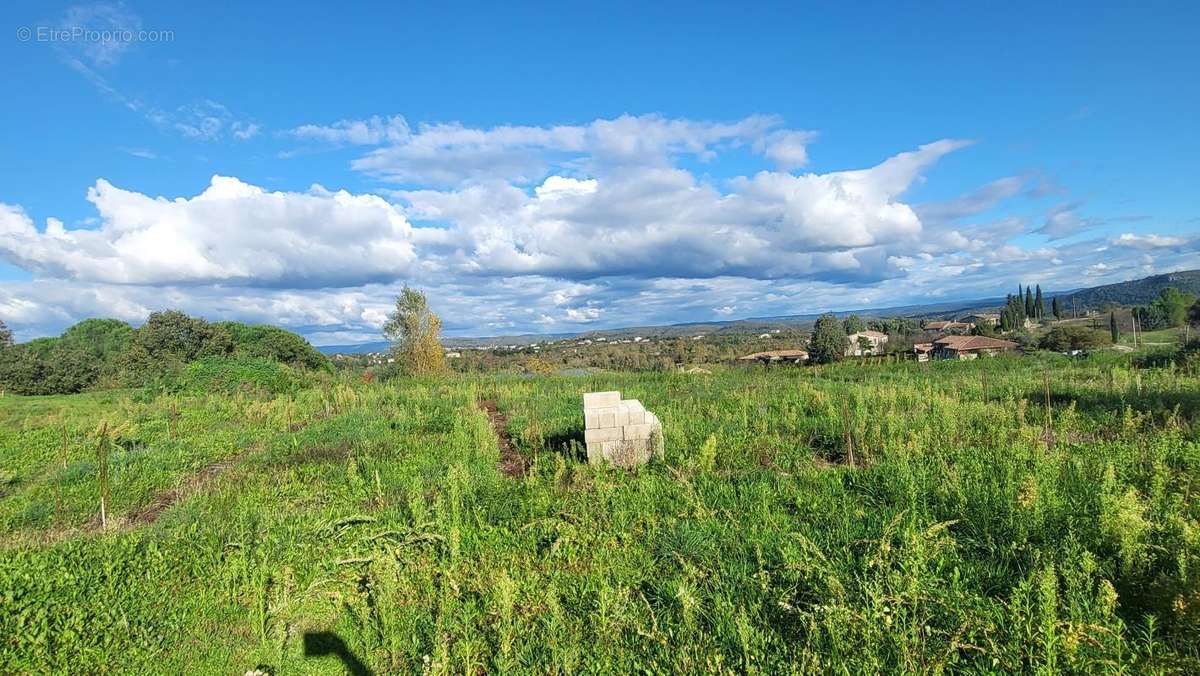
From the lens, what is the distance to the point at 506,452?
866 cm

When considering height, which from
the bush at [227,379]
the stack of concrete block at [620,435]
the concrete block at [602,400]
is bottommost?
the stack of concrete block at [620,435]

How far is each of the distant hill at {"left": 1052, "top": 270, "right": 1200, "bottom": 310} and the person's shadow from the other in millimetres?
150341

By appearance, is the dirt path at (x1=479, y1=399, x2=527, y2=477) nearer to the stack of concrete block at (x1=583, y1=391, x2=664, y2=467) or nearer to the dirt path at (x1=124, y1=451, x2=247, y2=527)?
the stack of concrete block at (x1=583, y1=391, x2=664, y2=467)

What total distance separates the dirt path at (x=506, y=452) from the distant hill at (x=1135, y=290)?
145103mm

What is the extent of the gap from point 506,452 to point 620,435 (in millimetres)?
2408

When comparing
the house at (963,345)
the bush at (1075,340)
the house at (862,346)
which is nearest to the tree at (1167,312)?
the house at (963,345)

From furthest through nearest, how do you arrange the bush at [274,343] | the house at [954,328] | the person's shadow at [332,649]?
the house at [954,328] < the bush at [274,343] < the person's shadow at [332,649]

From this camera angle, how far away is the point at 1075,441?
7.32 meters

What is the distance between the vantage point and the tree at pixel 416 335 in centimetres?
2322

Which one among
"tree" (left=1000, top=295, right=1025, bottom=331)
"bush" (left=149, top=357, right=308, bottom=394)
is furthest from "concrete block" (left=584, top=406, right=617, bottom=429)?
"tree" (left=1000, top=295, right=1025, bottom=331)

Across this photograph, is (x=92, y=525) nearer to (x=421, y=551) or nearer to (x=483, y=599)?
(x=421, y=551)

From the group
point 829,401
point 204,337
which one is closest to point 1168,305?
point 829,401

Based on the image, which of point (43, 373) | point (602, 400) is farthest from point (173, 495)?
point (43, 373)

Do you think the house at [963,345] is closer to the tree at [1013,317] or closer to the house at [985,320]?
the tree at [1013,317]
